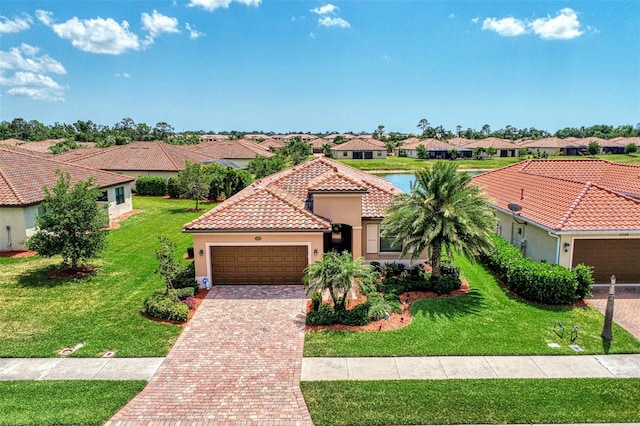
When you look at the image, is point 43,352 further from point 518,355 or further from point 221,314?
point 518,355

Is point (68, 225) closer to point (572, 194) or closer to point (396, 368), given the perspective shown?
point (396, 368)

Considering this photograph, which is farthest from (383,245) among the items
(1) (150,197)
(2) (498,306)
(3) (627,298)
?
(1) (150,197)

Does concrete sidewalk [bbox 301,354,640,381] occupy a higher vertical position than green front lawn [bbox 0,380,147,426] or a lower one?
lower

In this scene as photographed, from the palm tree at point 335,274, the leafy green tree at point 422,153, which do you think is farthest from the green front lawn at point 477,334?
the leafy green tree at point 422,153

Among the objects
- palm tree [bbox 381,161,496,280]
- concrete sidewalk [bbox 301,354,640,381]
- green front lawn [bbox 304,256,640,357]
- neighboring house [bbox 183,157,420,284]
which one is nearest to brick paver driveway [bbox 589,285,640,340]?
green front lawn [bbox 304,256,640,357]

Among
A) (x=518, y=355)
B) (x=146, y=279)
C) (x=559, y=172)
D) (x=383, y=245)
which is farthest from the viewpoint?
(x=559, y=172)

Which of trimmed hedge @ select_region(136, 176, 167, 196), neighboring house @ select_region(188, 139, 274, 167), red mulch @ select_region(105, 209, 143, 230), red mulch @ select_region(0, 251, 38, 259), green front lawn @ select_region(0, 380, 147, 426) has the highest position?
neighboring house @ select_region(188, 139, 274, 167)

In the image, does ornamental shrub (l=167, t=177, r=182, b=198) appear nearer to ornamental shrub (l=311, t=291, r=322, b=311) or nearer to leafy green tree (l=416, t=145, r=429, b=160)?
ornamental shrub (l=311, t=291, r=322, b=311)
